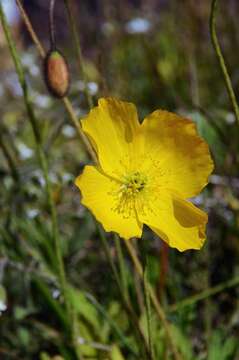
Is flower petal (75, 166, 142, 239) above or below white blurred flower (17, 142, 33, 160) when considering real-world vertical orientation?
below

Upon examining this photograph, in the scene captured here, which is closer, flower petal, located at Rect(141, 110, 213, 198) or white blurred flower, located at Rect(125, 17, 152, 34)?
flower petal, located at Rect(141, 110, 213, 198)

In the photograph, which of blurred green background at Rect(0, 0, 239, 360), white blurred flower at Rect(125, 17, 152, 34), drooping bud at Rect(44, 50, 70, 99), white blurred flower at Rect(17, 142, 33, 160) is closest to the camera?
drooping bud at Rect(44, 50, 70, 99)

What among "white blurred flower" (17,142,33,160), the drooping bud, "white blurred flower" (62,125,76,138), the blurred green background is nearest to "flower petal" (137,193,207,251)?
the blurred green background

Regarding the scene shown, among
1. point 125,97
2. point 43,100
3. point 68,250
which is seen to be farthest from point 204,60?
point 68,250

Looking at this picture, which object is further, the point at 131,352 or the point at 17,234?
the point at 17,234

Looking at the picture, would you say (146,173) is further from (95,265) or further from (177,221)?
(95,265)

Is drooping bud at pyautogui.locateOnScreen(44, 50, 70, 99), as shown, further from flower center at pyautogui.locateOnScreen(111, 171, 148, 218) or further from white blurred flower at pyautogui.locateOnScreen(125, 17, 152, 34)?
white blurred flower at pyautogui.locateOnScreen(125, 17, 152, 34)

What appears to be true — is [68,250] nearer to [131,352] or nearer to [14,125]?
[131,352]

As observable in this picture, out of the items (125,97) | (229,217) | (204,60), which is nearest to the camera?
(229,217)
